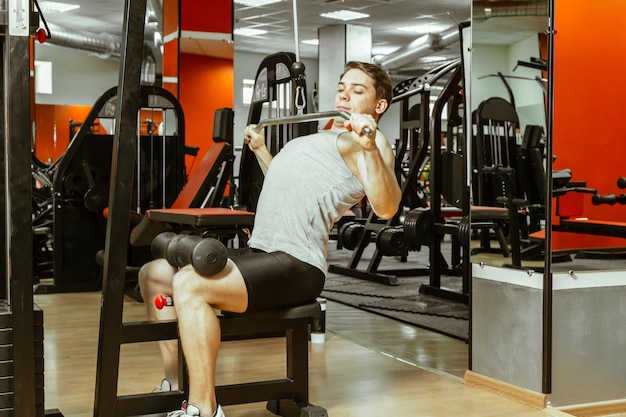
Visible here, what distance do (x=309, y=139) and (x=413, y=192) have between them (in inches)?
180

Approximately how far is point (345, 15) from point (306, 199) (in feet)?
34.8

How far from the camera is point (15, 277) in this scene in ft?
6.88

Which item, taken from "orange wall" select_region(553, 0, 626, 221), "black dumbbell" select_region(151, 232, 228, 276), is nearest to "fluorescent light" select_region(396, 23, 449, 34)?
"orange wall" select_region(553, 0, 626, 221)

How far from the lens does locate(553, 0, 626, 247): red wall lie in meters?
3.26

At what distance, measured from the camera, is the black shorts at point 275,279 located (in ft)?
8.49

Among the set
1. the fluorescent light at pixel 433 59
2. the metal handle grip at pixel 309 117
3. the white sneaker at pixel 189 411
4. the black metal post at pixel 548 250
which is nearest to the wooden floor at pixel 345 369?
the black metal post at pixel 548 250

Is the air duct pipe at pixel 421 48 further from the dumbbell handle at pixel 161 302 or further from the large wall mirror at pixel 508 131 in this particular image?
the dumbbell handle at pixel 161 302

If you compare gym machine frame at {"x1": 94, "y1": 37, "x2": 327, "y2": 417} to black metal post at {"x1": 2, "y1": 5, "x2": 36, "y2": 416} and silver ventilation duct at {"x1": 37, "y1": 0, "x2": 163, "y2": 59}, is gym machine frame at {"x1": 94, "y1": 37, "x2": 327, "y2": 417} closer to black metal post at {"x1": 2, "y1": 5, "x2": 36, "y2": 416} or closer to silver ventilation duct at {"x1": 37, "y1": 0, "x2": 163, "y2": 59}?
black metal post at {"x1": 2, "y1": 5, "x2": 36, "y2": 416}

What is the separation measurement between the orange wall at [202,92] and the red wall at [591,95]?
5.64 m

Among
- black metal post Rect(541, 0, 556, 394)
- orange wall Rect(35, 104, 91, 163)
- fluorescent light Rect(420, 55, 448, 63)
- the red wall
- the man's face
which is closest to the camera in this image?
the man's face

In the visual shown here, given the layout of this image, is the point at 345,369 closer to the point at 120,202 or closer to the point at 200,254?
the point at 200,254

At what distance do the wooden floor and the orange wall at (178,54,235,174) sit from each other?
438 centimetres

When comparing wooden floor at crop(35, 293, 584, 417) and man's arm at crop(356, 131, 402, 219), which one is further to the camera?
wooden floor at crop(35, 293, 584, 417)

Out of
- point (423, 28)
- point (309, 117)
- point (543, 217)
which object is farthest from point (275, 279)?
point (423, 28)
